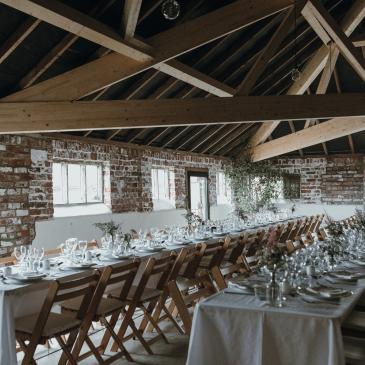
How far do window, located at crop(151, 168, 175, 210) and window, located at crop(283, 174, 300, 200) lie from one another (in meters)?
4.28

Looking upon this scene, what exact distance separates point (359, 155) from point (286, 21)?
293 inches

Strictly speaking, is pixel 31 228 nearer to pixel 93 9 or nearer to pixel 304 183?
pixel 93 9

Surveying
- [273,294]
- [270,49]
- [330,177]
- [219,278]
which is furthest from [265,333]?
[330,177]

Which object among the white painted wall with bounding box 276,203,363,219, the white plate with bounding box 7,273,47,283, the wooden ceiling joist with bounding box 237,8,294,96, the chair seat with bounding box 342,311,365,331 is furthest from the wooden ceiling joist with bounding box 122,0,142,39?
the white painted wall with bounding box 276,203,363,219

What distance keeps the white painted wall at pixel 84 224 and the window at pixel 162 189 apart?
0.32 m

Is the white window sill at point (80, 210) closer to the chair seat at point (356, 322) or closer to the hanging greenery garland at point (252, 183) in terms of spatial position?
the chair seat at point (356, 322)

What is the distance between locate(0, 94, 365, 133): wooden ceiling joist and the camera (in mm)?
5453

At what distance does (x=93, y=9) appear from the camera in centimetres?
525

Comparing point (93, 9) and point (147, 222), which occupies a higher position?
point (93, 9)

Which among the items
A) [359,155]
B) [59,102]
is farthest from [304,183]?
[59,102]

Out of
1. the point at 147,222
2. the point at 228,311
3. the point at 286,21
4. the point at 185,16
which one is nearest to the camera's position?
the point at 228,311

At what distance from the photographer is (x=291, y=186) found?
14023mm

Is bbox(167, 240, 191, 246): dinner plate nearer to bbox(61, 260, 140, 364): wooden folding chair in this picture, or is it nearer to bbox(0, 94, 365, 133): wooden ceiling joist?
bbox(0, 94, 365, 133): wooden ceiling joist

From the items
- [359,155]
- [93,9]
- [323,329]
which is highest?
[93,9]
